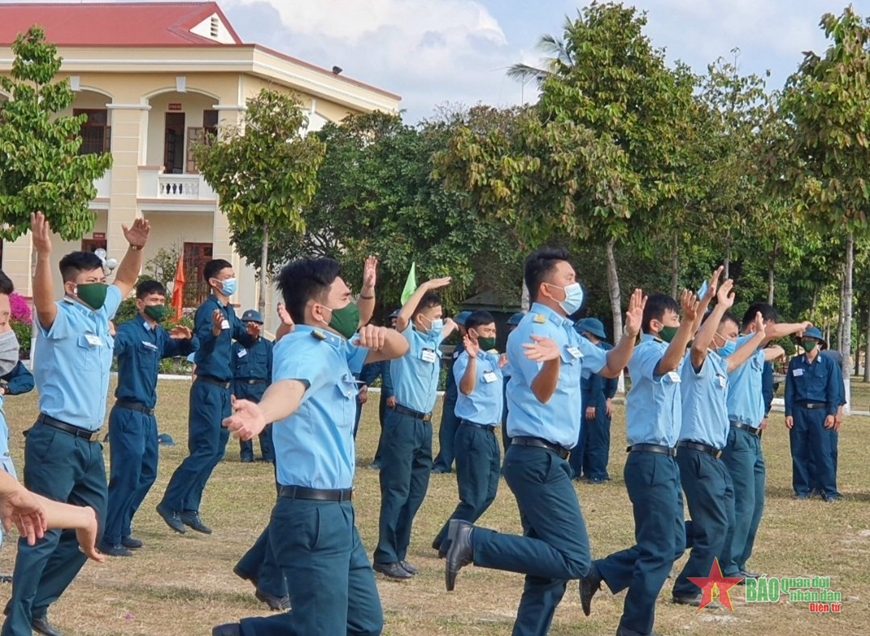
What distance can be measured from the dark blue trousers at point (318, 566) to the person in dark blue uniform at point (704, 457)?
3.04m

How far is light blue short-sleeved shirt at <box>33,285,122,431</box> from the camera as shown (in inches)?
261

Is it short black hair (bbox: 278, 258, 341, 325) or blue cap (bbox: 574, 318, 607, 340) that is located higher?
blue cap (bbox: 574, 318, 607, 340)

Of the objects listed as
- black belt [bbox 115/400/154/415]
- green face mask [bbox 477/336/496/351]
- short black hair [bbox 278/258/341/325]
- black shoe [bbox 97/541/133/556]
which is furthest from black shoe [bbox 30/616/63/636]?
green face mask [bbox 477/336/496/351]

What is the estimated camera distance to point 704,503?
748cm

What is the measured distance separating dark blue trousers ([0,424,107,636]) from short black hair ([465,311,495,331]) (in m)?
4.64

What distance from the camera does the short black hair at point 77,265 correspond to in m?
6.98

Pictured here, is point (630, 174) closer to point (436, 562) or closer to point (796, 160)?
point (796, 160)

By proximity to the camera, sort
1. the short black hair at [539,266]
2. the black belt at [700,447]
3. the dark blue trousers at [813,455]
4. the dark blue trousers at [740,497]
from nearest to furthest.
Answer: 1. the short black hair at [539,266]
2. the black belt at [700,447]
3. the dark blue trousers at [740,497]
4. the dark blue trousers at [813,455]

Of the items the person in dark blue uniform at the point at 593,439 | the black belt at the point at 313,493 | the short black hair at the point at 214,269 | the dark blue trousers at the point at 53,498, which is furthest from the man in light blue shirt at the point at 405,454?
the person in dark blue uniform at the point at 593,439

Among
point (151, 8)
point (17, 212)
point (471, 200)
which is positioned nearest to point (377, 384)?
point (471, 200)

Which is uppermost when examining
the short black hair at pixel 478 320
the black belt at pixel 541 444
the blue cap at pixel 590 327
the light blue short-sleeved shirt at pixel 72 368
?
the blue cap at pixel 590 327

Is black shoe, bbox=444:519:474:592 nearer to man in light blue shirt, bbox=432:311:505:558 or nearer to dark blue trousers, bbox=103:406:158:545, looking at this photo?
man in light blue shirt, bbox=432:311:505:558

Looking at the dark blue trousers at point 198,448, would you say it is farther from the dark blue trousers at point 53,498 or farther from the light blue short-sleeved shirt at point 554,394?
the light blue short-sleeved shirt at point 554,394

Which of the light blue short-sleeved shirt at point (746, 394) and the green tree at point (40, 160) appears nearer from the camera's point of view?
the light blue short-sleeved shirt at point (746, 394)
